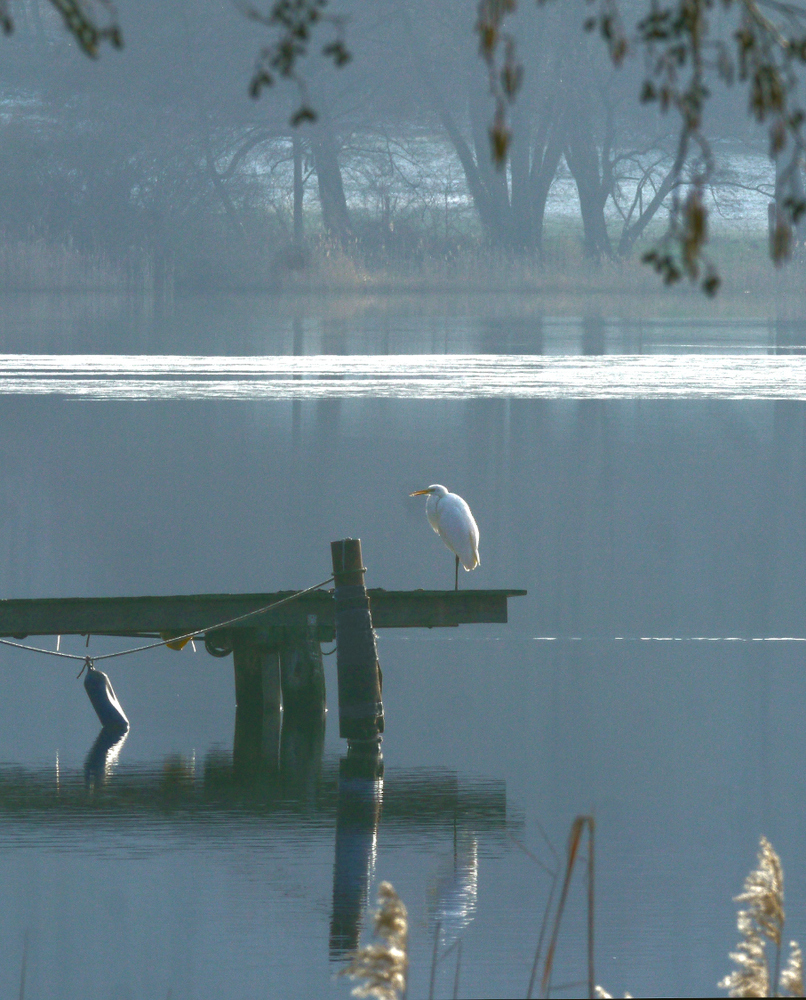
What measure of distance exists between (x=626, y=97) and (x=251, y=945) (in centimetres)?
5657

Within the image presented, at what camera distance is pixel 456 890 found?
8625 millimetres

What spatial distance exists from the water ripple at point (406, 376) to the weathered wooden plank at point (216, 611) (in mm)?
17741

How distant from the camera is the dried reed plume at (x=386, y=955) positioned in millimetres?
3865

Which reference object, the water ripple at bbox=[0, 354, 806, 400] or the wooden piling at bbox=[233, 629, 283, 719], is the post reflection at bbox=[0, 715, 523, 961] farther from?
the water ripple at bbox=[0, 354, 806, 400]

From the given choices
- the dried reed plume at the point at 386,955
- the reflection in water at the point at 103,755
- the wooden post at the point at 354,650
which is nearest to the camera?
the dried reed plume at the point at 386,955

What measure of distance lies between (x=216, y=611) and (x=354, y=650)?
83 centimetres

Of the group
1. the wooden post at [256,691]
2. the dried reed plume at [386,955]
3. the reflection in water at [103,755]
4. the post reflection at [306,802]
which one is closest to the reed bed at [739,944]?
the dried reed plume at [386,955]

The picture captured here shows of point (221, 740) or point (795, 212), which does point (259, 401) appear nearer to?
point (221, 740)

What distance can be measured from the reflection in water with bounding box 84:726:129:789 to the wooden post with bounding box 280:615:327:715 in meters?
0.95

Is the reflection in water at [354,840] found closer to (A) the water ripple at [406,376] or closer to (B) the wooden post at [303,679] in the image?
(B) the wooden post at [303,679]

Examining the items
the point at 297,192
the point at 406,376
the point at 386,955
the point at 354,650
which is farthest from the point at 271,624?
the point at 297,192

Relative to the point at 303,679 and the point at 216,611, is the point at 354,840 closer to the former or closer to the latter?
the point at 216,611

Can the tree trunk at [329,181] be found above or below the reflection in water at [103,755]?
above

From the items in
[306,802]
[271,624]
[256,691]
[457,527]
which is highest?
[457,527]
